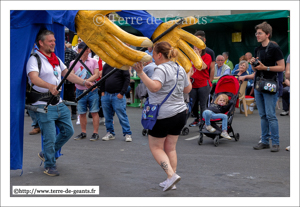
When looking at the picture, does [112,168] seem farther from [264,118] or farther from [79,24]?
[264,118]

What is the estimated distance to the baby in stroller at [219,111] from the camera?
26.1ft

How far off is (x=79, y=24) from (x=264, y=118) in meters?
3.97

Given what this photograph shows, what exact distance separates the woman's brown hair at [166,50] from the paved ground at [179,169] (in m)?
1.59

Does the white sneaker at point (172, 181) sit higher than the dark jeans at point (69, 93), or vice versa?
the dark jeans at point (69, 93)

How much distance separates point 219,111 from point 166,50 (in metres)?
3.76

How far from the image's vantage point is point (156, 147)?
16.2 ft

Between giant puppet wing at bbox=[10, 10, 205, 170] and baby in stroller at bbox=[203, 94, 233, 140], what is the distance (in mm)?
2859

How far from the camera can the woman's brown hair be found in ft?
15.8

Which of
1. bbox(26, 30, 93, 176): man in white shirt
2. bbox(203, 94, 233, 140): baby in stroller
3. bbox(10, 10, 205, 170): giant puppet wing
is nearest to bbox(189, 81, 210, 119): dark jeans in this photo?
bbox(203, 94, 233, 140): baby in stroller

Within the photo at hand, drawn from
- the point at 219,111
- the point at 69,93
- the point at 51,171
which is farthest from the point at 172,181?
the point at 69,93

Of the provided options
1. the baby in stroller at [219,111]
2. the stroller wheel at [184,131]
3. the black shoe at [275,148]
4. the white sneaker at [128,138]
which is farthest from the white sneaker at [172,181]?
the stroller wheel at [184,131]

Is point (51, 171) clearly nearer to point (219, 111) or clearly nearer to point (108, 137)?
point (108, 137)

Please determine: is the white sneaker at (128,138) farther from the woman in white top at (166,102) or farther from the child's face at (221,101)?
the woman in white top at (166,102)

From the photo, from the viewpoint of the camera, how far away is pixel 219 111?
8289 millimetres
